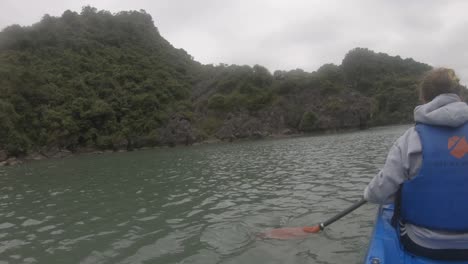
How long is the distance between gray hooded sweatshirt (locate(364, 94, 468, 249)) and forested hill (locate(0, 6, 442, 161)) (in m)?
51.2

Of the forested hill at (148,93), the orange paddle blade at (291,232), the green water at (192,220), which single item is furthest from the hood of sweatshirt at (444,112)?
the forested hill at (148,93)

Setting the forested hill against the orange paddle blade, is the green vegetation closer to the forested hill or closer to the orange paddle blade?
the forested hill

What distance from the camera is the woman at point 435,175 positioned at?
2.89 m

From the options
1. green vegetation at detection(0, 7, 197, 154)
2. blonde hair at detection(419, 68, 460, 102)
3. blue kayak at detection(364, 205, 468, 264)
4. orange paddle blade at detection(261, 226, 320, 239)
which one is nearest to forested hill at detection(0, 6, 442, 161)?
green vegetation at detection(0, 7, 197, 154)

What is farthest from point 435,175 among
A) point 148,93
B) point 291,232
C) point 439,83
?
point 148,93

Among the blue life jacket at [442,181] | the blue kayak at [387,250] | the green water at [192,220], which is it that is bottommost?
the green water at [192,220]

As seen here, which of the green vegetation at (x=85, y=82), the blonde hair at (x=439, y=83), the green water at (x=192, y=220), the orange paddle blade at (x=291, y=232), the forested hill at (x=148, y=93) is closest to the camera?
the blonde hair at (x=439, y=83)

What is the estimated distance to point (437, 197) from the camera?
9.79 ft

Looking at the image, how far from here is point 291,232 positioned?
641 centimetres

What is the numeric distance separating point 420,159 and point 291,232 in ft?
12.7

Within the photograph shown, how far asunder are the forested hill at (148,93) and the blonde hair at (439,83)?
5136 cm

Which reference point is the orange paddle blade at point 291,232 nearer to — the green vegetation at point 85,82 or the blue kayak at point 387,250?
the blue kayak at point 387,250

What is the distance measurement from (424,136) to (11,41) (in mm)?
89284

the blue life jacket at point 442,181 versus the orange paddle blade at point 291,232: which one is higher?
the blue life jacket at point 442,181
